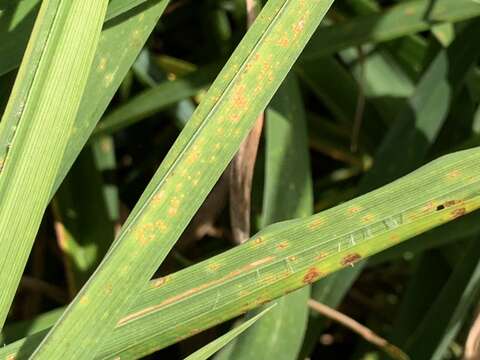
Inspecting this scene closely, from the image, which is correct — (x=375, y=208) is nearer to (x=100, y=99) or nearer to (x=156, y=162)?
(x=100, y=99)

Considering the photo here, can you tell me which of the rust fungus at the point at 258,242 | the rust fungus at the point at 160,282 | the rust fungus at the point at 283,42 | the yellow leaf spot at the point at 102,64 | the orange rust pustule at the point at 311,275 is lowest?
the orange rust pustule at the point at 311,275

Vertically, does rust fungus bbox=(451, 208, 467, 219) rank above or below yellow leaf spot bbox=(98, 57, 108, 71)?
below

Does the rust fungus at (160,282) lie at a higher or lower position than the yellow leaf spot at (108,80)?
lower

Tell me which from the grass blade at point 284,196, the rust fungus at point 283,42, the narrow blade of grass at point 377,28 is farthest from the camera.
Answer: the narrow blade of grass at point 377,28

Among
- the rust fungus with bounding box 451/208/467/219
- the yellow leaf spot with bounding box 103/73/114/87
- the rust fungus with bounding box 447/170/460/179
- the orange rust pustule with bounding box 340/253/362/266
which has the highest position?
the yellow leaf spot with bounding box 103/73/114/87

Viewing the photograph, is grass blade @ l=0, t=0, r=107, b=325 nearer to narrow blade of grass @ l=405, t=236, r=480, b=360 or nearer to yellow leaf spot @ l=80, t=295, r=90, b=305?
yellow leaf spot @ l=80, t=295, r=90, b=305

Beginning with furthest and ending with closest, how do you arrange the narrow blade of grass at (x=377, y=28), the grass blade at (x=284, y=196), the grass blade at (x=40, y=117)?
the narrow blade of grass at (x=377, y=28), the grass blade at (x=284, y=196), the grass blade at (x=40, y=117)

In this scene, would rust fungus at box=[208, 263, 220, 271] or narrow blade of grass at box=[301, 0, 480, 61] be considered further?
narrow blade of grass at box=[301, 0, 480, 61]

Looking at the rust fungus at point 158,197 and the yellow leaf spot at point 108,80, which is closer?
the rust fungus at point 158,197

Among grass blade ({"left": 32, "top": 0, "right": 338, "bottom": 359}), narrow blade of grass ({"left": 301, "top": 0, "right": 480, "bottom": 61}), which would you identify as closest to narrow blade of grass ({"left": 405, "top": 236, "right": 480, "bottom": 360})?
narrow blade of grass ({"left": 301, "top": 0, "right": 480, "bottom": 61})

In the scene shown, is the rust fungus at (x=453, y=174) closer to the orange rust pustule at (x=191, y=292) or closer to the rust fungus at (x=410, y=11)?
the orange rust pustule at (x=191, y=292)

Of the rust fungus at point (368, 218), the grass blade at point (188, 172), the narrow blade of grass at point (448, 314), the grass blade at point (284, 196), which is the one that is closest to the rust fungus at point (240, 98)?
the grass blade at point (188, 172)
